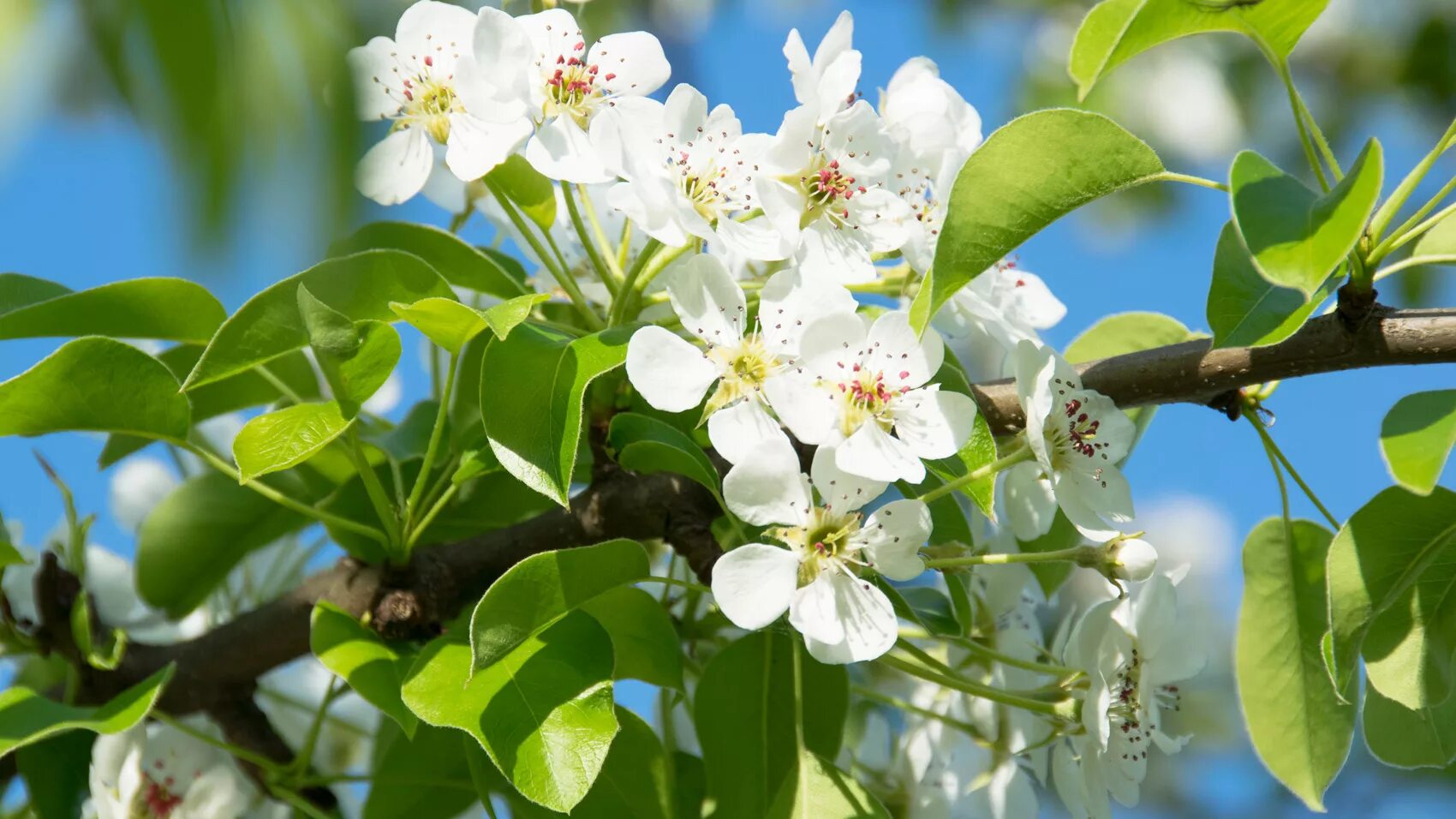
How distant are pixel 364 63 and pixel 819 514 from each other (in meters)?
0.51

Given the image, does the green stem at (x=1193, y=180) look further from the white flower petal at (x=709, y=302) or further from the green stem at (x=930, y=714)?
the green stem at (x=930, y=714)

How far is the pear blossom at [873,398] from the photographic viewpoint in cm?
97

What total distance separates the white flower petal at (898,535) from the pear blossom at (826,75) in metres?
0.32

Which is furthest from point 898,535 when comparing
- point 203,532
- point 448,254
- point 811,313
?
point 203,532

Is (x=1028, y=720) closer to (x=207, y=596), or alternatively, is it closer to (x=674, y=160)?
(x=674, y=160)

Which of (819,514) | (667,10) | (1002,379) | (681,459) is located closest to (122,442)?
(681,459)

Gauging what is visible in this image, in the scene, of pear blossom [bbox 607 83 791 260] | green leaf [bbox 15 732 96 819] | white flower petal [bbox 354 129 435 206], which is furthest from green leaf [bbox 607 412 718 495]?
green leaf [bbox 15 732 96 819]

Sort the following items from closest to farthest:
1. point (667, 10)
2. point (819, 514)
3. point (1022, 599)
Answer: point (819, 514), point (1022, 599), point (667, 10)

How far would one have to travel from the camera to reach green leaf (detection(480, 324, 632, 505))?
941mm

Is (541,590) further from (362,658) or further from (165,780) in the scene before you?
(165,780)

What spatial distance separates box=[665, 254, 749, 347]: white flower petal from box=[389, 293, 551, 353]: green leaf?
10cm

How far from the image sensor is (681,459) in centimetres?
104

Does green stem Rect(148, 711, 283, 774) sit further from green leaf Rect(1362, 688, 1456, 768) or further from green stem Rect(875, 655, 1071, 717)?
green leaf Rect(1362, 688, 1456, 768)

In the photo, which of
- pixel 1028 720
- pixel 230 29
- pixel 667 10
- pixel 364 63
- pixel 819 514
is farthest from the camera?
pixel 667 10
